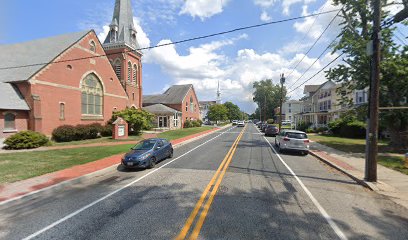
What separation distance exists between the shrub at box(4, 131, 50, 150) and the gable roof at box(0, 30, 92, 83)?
6.09 meters

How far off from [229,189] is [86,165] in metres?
7.88

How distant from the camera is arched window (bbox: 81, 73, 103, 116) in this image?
92.1 feet

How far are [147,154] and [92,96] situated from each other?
21519mm

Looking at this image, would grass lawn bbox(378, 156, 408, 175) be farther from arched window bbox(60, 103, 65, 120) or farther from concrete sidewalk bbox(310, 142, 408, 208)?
arched window bbox(60, 103, 65, 120)

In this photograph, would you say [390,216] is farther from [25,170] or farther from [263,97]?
[263,97]

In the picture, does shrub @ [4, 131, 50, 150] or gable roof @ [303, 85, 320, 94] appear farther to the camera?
gable roof @ [303, 85, 320, 94]

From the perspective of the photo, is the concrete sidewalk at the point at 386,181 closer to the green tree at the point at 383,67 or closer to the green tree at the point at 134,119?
the green tree at the point at 383,67

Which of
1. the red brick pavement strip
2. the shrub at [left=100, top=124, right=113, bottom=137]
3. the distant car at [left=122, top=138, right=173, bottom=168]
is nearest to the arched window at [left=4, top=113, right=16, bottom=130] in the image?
the shrub at [left=100, top=124, right=113, bottom=137]

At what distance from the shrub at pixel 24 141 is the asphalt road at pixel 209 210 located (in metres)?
12.0

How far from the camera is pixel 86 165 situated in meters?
11.9

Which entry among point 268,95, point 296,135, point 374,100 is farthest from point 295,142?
point 268,95

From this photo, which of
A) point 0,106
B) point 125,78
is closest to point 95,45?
point 125,78

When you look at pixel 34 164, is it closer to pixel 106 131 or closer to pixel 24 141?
pixel 24 141

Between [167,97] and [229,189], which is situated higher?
[167,97]
